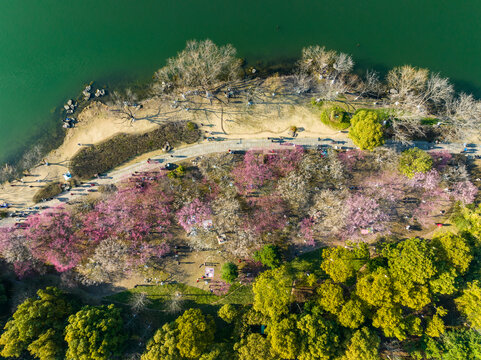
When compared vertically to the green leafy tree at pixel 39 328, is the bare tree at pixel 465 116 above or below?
above

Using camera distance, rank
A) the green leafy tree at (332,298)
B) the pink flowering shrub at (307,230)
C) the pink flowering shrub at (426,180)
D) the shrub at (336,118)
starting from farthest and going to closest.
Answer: the shrub at (336,118), the pink flowering shrub at (307,230), the pink flowering shrub at (426,180), the green leafy tree at (332,298)

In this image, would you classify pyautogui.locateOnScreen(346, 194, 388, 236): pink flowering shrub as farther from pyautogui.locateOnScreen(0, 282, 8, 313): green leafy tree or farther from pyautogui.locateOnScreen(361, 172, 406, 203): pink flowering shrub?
pyautogui.locateOnScreen(0, 282, 8, 313): green leafy tree

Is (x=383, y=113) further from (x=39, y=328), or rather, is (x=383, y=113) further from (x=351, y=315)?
(x=39, y=328)

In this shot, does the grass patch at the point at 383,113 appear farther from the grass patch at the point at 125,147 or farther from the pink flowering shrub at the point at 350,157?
the grass patch at the point at 125,147

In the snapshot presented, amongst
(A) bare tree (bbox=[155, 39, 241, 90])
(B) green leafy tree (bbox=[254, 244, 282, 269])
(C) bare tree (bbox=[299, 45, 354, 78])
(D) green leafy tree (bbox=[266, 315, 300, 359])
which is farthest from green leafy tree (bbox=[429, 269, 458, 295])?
(A) bare tree (bbox=[155, 39, 241, 90])

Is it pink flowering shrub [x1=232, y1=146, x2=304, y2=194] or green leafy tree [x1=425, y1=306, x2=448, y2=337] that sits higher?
pink flowering shrub [x1=232, y1=146, x2=304, y2=194]

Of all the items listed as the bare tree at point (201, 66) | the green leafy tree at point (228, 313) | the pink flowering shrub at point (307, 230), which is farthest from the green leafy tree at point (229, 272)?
the bare tree at point (201, 66)
